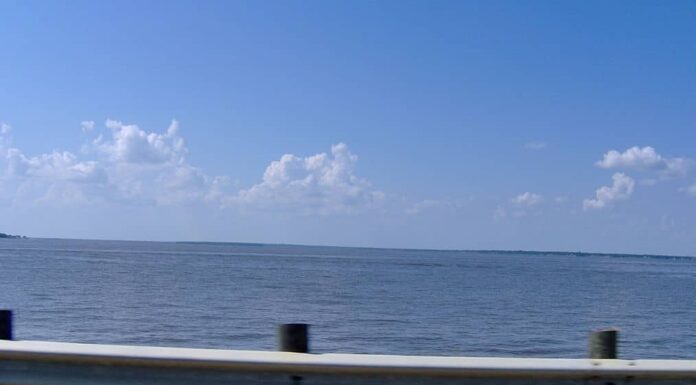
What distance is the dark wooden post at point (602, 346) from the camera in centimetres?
550

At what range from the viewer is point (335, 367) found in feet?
15.9

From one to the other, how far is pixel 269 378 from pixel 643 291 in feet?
242

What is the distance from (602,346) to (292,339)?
1983 millimetres

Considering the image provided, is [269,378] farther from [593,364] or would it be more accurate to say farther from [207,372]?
[593,364]

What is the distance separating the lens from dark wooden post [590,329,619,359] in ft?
18.0

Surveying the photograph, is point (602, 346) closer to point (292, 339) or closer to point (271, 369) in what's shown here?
point (292, 339)

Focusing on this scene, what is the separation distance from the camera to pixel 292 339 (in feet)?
17.5

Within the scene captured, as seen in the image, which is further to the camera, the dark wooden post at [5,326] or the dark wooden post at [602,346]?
the dark wooden post at [5,326]

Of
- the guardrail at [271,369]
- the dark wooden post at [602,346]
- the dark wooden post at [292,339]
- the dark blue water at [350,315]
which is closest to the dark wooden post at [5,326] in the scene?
the guardrail at [271,369]

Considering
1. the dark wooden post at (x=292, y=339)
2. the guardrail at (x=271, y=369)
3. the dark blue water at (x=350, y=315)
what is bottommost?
the dark blue water at (x=350, y=315)

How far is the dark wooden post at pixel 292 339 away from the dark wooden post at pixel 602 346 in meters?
1.84

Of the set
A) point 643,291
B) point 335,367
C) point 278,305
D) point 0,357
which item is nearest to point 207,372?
point 335,367

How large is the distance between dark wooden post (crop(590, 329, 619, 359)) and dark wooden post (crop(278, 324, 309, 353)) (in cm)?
184

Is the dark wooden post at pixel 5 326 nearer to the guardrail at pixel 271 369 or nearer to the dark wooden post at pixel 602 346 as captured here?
the guardrail at pixel 271 369
